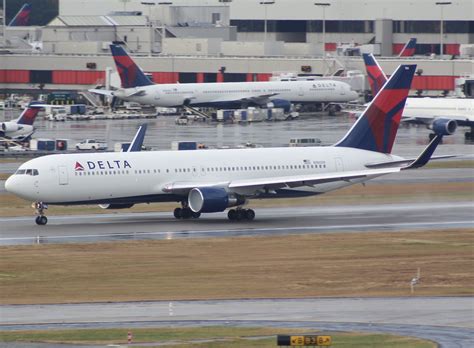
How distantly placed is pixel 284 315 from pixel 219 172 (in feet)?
81.5

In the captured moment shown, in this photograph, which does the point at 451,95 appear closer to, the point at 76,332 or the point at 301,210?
the point at 301,210

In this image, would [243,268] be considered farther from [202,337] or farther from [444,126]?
[444,126]

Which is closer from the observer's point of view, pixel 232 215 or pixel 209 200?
pixel 209 200

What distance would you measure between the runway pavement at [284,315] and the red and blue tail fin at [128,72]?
9609cm

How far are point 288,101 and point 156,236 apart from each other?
282ft

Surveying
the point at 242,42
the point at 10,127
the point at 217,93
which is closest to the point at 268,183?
the point at 10,127

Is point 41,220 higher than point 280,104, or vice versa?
point 280,104

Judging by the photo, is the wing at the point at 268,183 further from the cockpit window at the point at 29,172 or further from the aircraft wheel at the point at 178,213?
the cockpit window at the point at 29,172

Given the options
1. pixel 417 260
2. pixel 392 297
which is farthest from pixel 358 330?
pixel 417 260

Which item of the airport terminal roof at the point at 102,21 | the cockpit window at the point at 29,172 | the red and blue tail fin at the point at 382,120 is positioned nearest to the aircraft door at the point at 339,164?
the red and blue tail fin at the point at 382,120

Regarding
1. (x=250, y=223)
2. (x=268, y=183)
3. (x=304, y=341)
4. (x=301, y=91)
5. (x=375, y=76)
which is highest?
(x=375, y=76)

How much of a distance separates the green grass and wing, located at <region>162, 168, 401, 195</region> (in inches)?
992

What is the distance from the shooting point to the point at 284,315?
1486 inches

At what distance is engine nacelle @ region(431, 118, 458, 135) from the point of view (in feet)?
361
